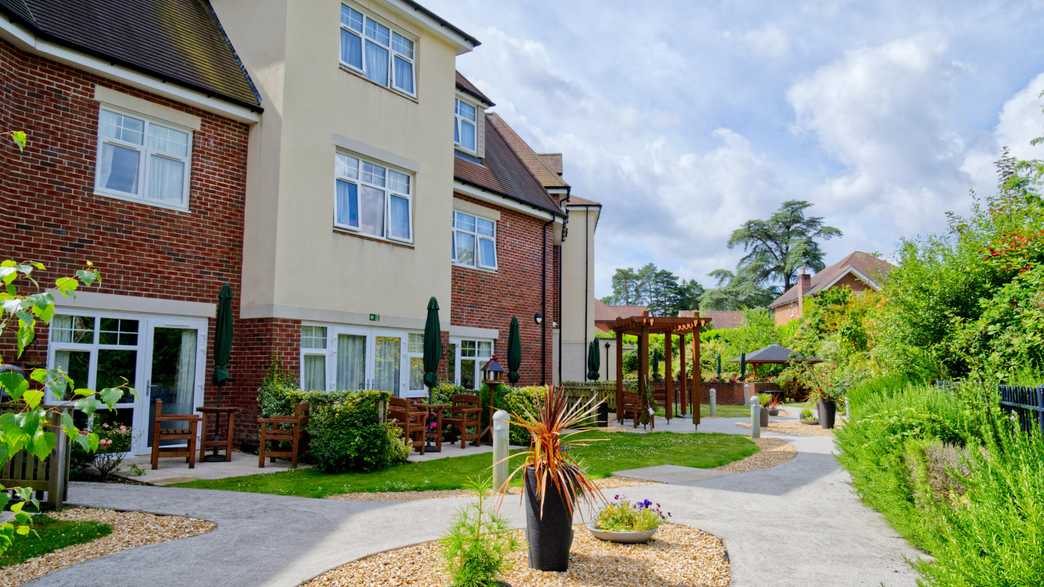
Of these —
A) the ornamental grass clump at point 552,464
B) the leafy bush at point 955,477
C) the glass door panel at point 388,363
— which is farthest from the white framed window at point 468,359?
the ornamental grass clump at point 552,464

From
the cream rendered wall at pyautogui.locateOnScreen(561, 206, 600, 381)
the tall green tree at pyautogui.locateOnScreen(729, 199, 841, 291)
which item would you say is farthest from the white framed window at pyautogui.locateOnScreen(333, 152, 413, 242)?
the tall green tree at pyautogui.locateOnScreen(729, 199, 841, 291)

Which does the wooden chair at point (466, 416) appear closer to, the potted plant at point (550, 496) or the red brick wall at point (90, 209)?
the red brick wall at point (90, 209)

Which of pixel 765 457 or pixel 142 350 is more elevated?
pixel 142 350

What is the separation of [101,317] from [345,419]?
401 cm

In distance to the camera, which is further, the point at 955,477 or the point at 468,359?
the point at 468,359

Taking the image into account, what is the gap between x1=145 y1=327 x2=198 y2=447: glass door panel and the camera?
447 inches

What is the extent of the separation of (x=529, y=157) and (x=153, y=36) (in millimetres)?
13664

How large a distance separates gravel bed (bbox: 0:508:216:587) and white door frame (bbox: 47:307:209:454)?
3995 millimetres

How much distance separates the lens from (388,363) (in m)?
14.4

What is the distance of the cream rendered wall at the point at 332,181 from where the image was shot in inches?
488

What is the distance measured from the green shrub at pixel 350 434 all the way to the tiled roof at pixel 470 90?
31.8 feet

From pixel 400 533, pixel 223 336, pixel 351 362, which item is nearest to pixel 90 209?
pixel 223 336

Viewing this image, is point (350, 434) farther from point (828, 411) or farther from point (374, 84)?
point (828, 411)

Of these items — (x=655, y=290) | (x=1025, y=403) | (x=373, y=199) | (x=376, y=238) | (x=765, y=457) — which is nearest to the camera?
(x=1025, y=403)
